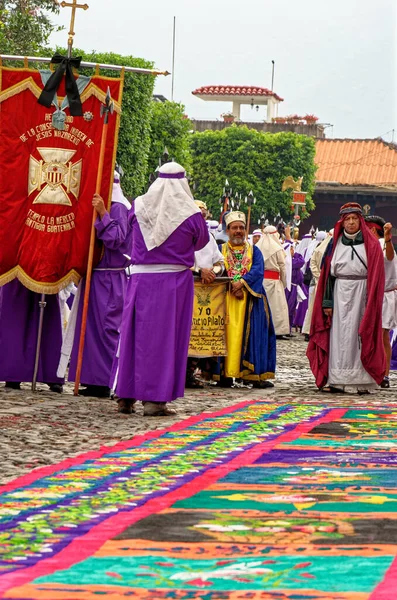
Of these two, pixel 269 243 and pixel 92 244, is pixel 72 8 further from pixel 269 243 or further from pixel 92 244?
pixel 269 243

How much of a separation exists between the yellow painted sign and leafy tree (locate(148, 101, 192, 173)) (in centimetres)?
2825

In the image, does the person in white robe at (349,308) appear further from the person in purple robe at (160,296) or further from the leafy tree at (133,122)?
the leafy tree at (133,122)

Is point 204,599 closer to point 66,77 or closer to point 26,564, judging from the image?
point 26,564

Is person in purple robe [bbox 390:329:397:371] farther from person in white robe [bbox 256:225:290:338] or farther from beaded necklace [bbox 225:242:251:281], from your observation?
person in white robe [bbox 256:225:290:338]

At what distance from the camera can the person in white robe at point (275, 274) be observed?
19484 mm

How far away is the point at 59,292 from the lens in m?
10.7

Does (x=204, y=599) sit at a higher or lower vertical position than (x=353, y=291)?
lower

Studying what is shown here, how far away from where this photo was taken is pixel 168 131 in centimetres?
4131

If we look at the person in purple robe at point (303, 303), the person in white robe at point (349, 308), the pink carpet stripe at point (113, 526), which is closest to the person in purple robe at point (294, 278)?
the person in purple robe at point (303, 303)

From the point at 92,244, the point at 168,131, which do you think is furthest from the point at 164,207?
the point at 168,131

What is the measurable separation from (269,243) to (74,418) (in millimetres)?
10755

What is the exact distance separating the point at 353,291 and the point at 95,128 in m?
2.74

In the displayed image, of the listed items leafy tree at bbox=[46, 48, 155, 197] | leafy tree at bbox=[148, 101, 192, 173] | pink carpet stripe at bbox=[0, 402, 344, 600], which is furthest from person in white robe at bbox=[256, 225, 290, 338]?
leafy tree at bbox=[148, 101, 192, 173]

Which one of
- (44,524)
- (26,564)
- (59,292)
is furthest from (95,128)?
(26,564)
